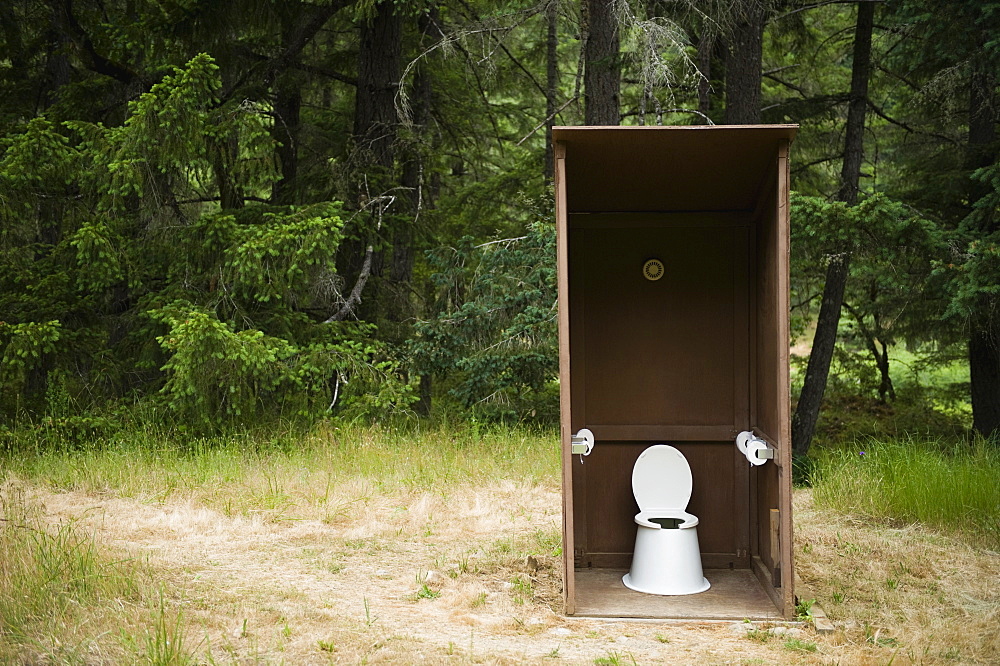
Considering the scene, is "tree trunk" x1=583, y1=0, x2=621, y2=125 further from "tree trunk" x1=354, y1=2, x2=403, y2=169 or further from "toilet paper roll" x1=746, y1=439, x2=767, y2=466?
"toilet paper roll" x1=746, y1=439, x2=767, y2=466

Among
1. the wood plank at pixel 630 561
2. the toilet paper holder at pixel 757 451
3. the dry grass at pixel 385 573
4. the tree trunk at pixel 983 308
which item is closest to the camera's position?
the dry grass at pixel 385 573

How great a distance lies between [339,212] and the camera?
903cm

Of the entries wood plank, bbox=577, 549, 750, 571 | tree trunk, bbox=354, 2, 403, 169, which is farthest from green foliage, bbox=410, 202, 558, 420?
wood plank, bbox=577, 549, 750, 571

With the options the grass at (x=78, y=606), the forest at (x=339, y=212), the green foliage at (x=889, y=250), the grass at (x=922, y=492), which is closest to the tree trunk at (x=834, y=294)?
the forest at (x=339, y=212)

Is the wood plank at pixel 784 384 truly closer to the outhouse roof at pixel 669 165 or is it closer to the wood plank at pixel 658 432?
the outhouse roof at pixel 669 165

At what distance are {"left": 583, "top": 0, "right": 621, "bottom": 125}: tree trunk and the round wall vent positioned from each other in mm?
4026

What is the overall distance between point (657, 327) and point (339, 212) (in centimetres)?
475

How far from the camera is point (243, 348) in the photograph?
7.80 meters

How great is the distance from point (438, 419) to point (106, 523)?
5082 millimetres

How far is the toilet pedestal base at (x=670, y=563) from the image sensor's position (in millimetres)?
4688

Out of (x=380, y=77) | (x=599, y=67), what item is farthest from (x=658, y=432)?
(x=380, y=77)

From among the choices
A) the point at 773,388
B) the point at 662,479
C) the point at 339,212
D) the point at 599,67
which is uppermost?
the point at 599,67

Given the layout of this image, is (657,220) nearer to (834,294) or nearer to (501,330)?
(501,330)

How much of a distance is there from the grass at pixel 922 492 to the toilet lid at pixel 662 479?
2.04 m
